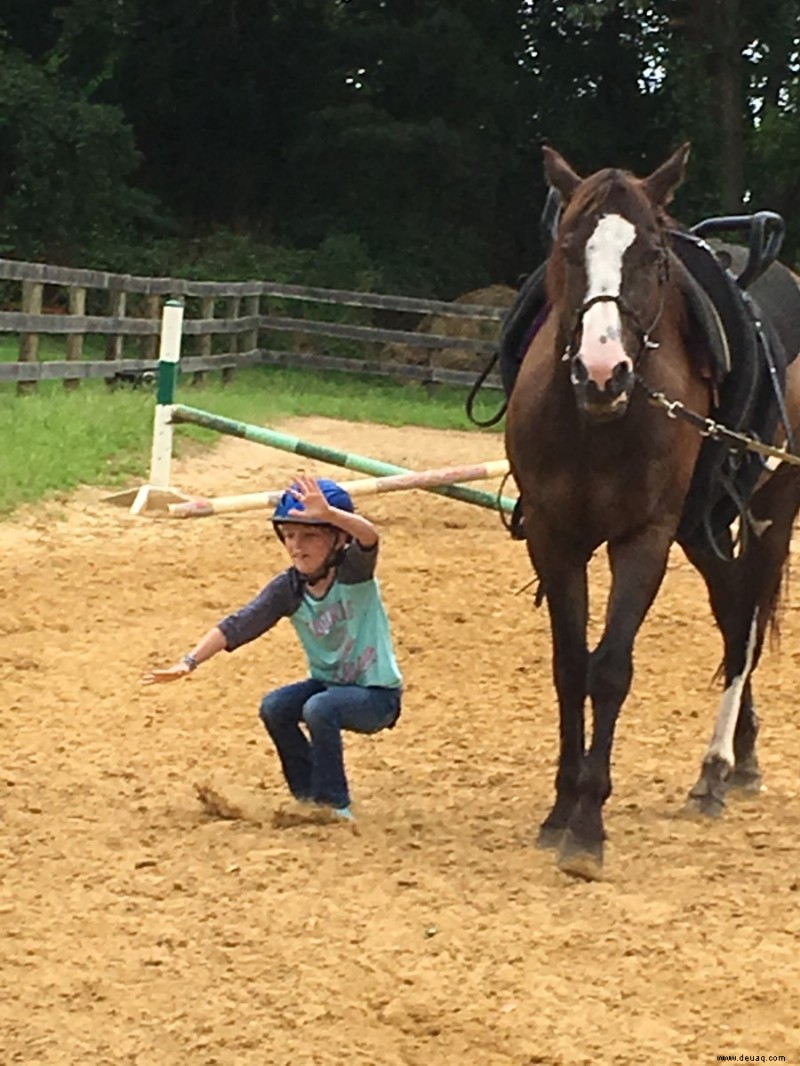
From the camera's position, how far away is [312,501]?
206 inches

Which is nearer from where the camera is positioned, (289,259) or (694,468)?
(694,468)

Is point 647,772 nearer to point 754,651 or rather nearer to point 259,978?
point 754,651

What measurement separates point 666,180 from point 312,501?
136 cm

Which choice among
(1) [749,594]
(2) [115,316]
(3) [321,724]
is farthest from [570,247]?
(2) [115,316]

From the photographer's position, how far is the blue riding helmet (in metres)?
5.28

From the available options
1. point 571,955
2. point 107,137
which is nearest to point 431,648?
point 571,955

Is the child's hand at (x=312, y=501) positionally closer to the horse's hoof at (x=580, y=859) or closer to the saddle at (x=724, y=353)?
the saddle at (x=724, y=353)

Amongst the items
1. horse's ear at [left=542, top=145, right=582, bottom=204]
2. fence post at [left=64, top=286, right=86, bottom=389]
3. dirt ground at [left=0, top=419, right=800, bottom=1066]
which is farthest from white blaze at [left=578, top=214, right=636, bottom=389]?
fence post at [left=64, top=286, right=86, bottom=389]

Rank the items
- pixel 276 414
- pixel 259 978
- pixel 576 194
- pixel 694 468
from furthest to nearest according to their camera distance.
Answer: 1. pixel 276 414
2. pixel 694 468
3. pixel 576 194
4. pixel 259 978

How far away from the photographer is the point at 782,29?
26.8 m

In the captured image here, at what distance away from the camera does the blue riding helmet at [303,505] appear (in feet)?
17.3

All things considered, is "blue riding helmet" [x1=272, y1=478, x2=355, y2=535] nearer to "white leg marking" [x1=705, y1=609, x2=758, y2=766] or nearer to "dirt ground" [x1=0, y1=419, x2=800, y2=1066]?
"dirt ground" [x1=0, y1=419, x2=800, y2=1066]

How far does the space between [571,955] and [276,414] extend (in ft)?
45.5

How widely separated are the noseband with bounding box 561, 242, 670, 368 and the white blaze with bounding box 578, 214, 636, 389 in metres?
0.01
